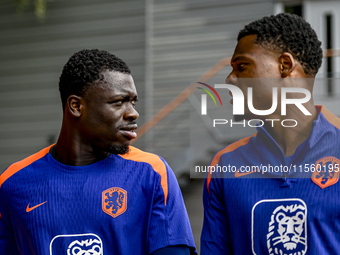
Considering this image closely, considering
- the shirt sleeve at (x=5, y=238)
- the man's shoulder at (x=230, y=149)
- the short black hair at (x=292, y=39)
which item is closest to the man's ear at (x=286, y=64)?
the short black hair at (x=292, y=39)

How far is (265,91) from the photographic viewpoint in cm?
200

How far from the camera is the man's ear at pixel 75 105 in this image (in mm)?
2293

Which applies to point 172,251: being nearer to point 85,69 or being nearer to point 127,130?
point 127,130

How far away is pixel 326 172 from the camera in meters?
1.95

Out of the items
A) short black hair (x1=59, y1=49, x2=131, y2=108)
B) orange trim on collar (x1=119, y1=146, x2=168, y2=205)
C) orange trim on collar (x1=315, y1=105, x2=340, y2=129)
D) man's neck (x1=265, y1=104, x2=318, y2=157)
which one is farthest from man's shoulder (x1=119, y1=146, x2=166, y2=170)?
orange trim on collar (x1=315, y1=105, x2=340, y2=129)

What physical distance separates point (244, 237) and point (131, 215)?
0.57 m

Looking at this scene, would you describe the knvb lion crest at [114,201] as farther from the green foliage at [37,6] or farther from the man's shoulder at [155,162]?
the green foliage at [37,6]

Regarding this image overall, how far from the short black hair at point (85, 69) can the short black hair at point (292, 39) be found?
0.77 m

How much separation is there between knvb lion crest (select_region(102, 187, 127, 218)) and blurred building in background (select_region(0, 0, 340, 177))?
4642 millimetres

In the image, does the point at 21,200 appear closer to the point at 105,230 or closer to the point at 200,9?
the point at 105,230

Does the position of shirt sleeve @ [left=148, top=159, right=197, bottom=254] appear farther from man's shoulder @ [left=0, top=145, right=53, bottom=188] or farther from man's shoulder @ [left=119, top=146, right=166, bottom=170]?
man's shoulder @ [left=0, top=145, right=53, bottom=188]

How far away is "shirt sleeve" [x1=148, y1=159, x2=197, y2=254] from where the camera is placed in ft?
6.82

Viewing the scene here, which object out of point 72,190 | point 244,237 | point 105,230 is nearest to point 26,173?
point 72,190

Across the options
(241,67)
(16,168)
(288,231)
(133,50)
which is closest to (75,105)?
(16,168)
